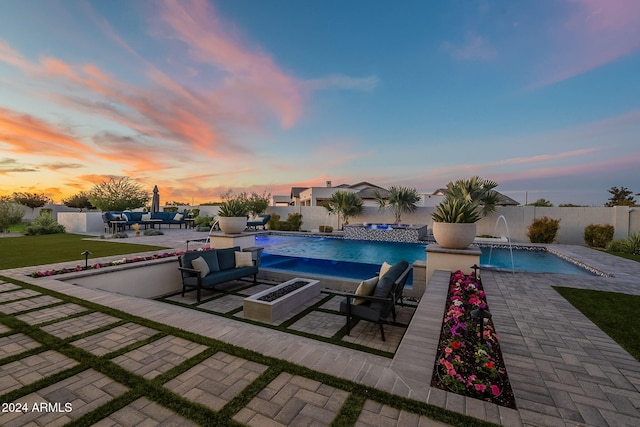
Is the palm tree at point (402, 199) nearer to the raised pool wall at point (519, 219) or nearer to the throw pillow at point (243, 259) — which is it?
the raised pool wall at point (519, 219)

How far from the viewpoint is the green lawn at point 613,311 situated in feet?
10.4

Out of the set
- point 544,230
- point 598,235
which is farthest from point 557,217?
point 598,235

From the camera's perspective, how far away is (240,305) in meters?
5.48

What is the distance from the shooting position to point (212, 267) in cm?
620

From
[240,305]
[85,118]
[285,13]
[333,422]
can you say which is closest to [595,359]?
[333,422]

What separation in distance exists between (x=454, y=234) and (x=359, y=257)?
19.6ft

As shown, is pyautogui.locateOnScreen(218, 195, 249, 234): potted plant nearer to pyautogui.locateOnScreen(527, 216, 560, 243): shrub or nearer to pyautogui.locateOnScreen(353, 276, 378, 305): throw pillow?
pyautogui.locateOnScreen(353, 276, 378, 305): throw pillow

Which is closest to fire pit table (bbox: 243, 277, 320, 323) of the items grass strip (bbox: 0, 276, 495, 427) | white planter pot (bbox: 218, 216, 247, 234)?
grass strip (bbox: 0, 276, 495, 427)

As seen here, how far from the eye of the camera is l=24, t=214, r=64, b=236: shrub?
15.4m

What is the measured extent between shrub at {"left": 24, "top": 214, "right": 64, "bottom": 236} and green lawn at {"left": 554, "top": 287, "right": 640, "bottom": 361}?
75.3 feet

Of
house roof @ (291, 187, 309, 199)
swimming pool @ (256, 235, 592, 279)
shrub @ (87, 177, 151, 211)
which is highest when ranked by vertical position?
house roof @ (291, 187, 309, 199)

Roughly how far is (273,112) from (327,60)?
10.6 feet

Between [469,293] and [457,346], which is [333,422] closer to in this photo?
[457,346]

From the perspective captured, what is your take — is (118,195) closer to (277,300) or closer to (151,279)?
(151,279)
